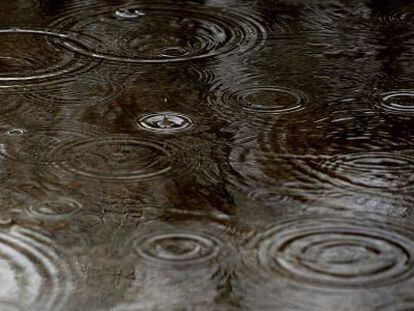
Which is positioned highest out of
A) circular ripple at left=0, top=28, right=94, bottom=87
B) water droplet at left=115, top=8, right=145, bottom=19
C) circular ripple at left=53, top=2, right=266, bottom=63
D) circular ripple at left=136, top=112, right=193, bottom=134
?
water droplet at left=115, top=8, right=145, bottom=19

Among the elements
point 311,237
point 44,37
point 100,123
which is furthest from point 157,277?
point 44,37

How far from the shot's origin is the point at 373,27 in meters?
2.97

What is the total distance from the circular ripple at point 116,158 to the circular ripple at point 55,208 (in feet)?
0.41

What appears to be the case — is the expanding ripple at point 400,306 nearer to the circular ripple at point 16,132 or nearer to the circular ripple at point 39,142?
the circular ripple at point 39,142

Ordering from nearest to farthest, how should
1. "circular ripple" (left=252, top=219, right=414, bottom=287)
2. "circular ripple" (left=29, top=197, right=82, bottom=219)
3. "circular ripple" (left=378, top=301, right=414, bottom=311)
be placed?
1. "circular ripple" (left=378, top=301, right=414, bottom=311)
2. "circular ripple" (left=252, top=219, right=414, bottom=287)
3. "circular ripple" (left=29, top=197, right=82, bottom=219)

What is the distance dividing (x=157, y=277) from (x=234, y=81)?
1.01 meters

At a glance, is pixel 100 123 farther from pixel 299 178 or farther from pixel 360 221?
pixel 360 221

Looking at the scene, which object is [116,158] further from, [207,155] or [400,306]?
[400,306]

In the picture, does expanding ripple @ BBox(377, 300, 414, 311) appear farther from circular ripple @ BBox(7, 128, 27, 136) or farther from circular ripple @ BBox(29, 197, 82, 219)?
circular ripple @ BBox(7, 128, 27, 136)

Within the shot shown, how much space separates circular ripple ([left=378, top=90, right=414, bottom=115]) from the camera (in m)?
2.41

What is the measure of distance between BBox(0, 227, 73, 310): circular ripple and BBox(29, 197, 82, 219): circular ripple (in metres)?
0.08

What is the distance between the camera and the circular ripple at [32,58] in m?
2.61

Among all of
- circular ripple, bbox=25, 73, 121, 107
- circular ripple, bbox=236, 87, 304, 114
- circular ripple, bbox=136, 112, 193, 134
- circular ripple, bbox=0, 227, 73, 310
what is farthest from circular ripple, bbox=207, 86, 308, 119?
circular ripple, bbox=0, 227, 73, 310

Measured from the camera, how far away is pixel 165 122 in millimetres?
2322
